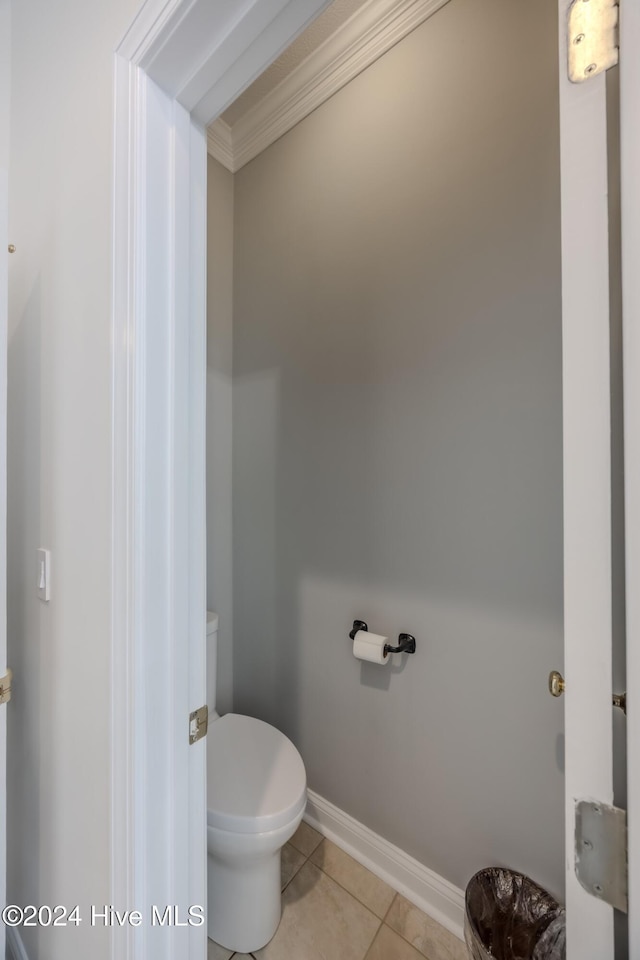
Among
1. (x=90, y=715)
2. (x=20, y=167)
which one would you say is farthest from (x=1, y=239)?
(x=90, y=715)

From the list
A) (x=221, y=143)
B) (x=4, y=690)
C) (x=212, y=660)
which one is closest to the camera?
(x=4, y=690)

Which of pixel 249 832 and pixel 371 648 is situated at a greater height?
pixel 371 648

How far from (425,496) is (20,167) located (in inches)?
55.5

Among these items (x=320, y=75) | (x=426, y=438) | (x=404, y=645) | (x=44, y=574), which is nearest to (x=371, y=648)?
(x=404, y=645)

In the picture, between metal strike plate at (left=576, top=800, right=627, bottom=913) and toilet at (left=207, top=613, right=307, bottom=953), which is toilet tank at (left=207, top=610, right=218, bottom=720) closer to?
toilet at (left=207, top=613, right=307, bottom=953)

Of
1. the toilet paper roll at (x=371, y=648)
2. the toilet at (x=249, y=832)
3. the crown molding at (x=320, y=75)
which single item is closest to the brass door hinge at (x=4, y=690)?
the toilet at (x=249, y=832)

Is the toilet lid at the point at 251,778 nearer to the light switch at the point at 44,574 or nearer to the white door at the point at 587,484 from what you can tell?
the light switch at the point at 44,574

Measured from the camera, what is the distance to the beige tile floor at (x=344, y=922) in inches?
47.4

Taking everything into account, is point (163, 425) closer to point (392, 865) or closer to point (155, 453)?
point (155, 453)

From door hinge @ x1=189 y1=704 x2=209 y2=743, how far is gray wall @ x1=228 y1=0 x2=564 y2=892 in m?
0.76

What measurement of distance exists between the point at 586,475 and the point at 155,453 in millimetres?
617

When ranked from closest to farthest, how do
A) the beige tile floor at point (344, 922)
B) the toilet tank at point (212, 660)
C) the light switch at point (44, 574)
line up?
the light switch at point (44, 574) < the beige tile floor at point (344, 922) < the toilet tank at point (212, 660)

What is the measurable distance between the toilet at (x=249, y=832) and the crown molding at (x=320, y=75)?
2.33 meters

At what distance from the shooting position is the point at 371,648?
1.36 metres
